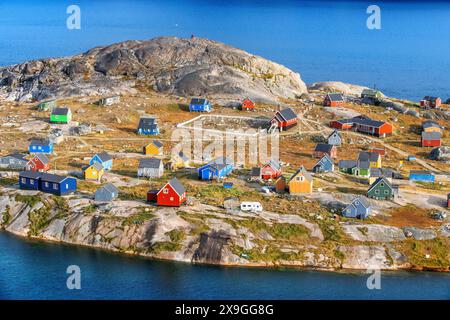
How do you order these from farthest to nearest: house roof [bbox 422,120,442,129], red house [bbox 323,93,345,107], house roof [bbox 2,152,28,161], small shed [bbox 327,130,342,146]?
red house [bbox 323,93,345,107] < house roof [bbox 422,120,442,129] < small shed [bbox 327,130,342,146] < house roof [bbox 2,152,28,161]

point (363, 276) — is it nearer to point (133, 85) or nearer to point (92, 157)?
point (92, 157)

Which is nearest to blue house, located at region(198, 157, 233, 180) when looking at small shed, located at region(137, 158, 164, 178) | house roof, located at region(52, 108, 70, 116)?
small shed, located at region(137, 158, 164, 178)

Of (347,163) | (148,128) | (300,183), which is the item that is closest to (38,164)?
(148,128)

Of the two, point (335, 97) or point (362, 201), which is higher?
point (335, 97)

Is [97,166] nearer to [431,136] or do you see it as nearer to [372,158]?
[372,158]

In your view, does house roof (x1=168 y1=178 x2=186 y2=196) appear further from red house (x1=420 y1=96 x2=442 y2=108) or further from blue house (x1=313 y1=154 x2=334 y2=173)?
red house (x1=420 y1=96 x2=442 y2=108)

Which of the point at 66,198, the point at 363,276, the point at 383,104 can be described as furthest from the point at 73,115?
the point at 363,276

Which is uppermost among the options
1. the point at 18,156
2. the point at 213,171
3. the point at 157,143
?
the point at 157,143
